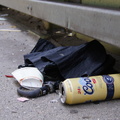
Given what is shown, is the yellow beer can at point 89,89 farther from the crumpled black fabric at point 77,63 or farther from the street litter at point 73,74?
the crumpled black fabric at point 77,63

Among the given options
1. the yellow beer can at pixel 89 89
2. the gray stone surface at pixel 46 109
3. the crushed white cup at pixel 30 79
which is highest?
the yellow beer can at pixel 89 89

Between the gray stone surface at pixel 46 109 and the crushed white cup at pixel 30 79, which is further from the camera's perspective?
the crushed white cup at pixel 30 79

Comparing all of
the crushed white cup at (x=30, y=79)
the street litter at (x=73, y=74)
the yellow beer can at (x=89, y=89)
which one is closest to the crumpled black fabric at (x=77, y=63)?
the street litter at (x=73, y=74)

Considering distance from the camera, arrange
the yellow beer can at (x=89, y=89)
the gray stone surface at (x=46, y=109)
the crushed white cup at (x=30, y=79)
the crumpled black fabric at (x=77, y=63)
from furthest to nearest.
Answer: the crumpled black fabric at (x=77, y=63) < the crushed white cup at (x=30, y=79) < the yellow beer can at (x=89, y=89) < the gray stone surface at (x=46, y=109)

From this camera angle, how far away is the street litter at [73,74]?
2.19m

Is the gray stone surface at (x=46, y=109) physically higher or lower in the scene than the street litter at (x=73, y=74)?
lower

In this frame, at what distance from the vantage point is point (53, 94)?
243 cm

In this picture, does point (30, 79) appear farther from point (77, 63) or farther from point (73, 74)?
point (77, 63)

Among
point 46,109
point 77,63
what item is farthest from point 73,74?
point 46,109

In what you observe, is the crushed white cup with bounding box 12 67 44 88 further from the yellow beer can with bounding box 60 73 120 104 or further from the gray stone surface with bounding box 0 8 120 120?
A: the yellow beer can with bounding box 60 73 120 104

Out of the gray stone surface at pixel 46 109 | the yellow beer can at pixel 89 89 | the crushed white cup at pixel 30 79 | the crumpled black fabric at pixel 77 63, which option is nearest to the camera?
the gray stone surface at pixel 46 109

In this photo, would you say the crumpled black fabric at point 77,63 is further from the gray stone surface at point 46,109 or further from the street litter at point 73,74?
the gray stone surface at point 46,109

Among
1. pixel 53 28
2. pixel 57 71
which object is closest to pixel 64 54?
pixel 57 71

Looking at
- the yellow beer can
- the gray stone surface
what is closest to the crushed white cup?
the gray stone surface
